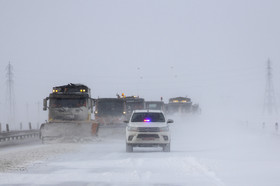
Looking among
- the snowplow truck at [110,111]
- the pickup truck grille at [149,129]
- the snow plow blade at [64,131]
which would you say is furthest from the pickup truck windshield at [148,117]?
the snowplow truck at [110,111]

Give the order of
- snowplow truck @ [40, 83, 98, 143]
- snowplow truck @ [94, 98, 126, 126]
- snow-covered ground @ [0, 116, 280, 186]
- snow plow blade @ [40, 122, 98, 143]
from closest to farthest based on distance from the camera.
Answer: snow-covered ground @ [0, 116, 280, 186]
snow plow blade @ [40, 122, 98, 143]
snowplow truck @ [40, 83, 98, 143]
snowplow truck @ [94, 98, 126, 126]

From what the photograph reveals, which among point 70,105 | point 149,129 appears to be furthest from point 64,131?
point 149,129

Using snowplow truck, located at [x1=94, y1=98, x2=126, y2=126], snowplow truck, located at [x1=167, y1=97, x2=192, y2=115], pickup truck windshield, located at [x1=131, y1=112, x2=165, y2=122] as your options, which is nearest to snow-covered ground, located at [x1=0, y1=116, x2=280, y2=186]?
pickup truck windshield, located at [x1=131, y1=112, x2=165, y2=122]

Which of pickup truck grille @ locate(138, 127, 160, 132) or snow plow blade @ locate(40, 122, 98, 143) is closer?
pickup truck grille @ locate(138, 127, 160, 132)

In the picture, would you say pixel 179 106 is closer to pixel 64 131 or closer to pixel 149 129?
pixel 64 131

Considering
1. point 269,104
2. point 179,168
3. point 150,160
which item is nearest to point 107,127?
point 150,160

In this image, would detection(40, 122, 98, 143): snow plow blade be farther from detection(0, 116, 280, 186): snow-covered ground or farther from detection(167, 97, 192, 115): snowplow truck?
detection(167, 97, 192, 115): snowplow truck

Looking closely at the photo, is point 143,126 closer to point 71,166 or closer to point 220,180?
point 71,166

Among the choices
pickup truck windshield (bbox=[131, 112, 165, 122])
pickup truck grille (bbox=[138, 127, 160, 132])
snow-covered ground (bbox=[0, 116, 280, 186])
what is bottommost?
snow-covered ground (bbox=[0, 116, 280, 186])

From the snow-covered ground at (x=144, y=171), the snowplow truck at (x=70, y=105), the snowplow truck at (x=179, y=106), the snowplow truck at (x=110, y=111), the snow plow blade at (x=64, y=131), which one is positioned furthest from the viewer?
the snowplow truck at (x=179, y=106)

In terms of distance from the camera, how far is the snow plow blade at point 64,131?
33.3 metres

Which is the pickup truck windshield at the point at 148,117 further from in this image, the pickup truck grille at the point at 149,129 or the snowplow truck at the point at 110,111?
the snowplow truck at the point at 110,111

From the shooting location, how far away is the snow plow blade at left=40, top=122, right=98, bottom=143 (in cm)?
3331

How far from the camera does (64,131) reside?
33.4 meters
